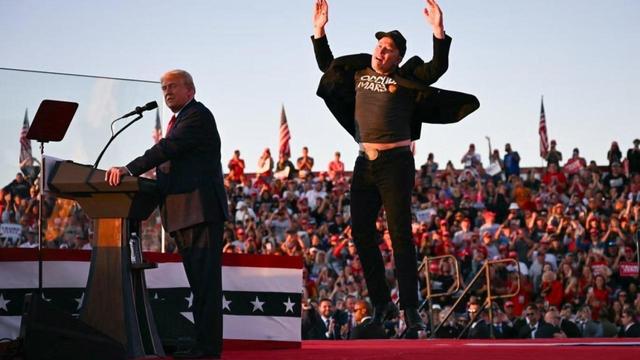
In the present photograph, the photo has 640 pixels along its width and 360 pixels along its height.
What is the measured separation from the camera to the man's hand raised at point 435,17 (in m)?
7.02

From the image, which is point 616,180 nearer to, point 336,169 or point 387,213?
point 336,169

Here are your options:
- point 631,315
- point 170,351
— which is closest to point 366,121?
point 170,351

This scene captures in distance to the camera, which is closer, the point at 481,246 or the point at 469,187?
the point at 481,246

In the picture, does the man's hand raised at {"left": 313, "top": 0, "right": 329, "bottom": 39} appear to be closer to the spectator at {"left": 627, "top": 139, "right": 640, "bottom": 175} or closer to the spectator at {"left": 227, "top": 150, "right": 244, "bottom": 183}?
the spectator at {"left": 627, "top": 139, "right": 640, "bottom": 175}

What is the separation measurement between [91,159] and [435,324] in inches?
274

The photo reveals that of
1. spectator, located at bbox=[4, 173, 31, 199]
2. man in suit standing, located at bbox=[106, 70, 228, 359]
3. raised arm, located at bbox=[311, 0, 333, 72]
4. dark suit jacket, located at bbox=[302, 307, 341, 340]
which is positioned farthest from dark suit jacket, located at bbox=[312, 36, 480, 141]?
dark suit jacket, located at bbox=[302, 307, 341, 340]

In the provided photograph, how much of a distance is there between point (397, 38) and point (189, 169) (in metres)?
1.61

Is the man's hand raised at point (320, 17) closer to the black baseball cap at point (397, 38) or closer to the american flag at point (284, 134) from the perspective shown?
the black baseball cap at point (397, 38)

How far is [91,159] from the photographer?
28.8 feet

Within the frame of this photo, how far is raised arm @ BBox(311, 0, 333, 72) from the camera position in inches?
290

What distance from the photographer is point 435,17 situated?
7.02m

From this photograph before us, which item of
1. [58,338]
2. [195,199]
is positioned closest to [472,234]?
[195,199]

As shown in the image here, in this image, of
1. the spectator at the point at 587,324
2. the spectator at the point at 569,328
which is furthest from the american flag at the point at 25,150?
the spectator at the point at 587,324

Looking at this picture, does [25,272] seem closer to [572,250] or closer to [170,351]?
[170,351]
